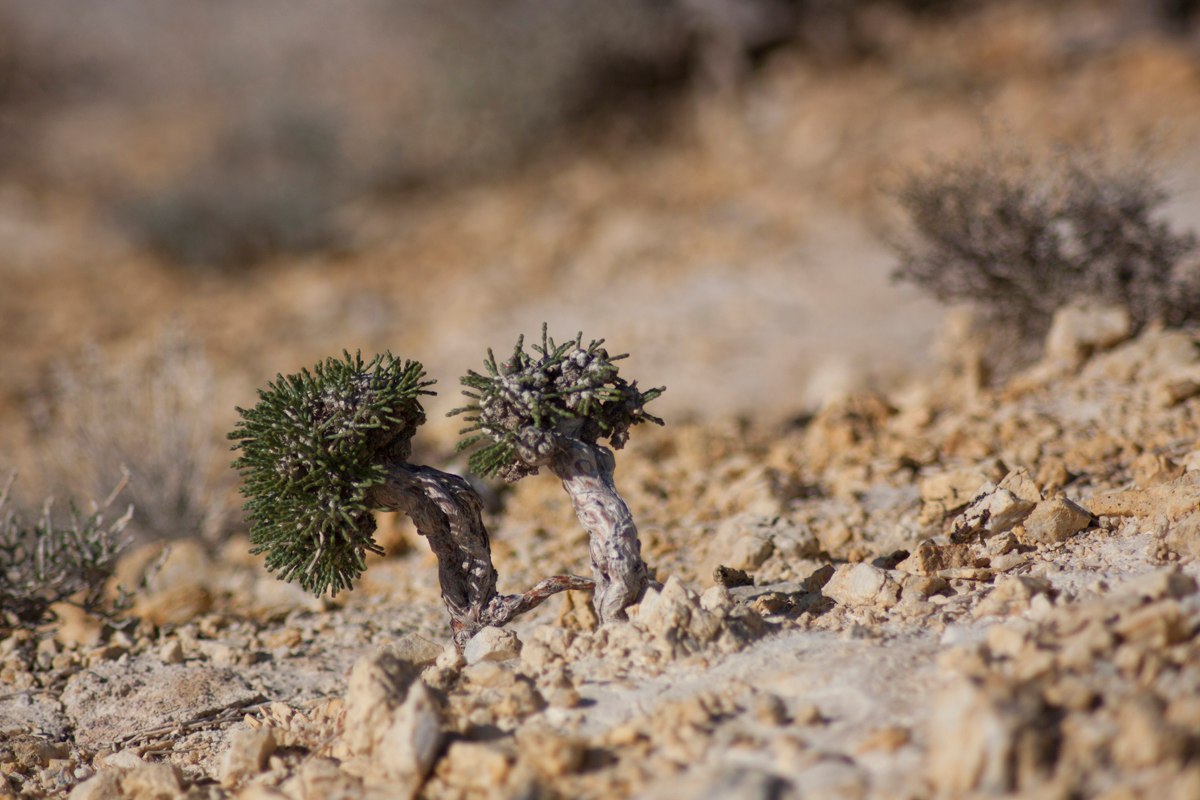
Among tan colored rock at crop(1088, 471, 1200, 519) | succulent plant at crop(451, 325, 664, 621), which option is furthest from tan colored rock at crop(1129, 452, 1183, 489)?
succulent plant at crop(451, 325, 664, 621)

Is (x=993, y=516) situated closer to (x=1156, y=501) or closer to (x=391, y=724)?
(x=1156, y=501)

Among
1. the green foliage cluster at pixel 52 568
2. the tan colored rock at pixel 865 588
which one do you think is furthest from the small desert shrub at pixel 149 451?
the tan colored rock at pixel 865 588

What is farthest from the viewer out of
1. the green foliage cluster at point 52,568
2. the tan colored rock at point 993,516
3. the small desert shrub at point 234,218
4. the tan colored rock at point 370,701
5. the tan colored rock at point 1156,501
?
the small desert shrub at point 234,218

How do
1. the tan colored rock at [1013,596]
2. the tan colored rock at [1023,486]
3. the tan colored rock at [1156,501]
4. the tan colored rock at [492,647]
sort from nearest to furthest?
the tan colored rock at [1013,596]
the tan colored rock at [492,647]
the tan colored rock at [1156,501]
the tan colored rock at [1023,486]

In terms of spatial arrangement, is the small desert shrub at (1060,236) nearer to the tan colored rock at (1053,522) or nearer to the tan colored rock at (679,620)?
the tan colored rock at (1053,522)

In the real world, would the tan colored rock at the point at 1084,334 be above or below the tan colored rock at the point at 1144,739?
above

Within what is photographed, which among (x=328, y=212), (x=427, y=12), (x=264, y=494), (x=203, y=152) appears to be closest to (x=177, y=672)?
(x=264, y=494)

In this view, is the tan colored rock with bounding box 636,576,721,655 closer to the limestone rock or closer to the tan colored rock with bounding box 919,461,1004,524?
the tan colored rock with bounding box 919,461,1004,524

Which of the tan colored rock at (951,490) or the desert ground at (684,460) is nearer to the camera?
the desert ground at (684,460)
